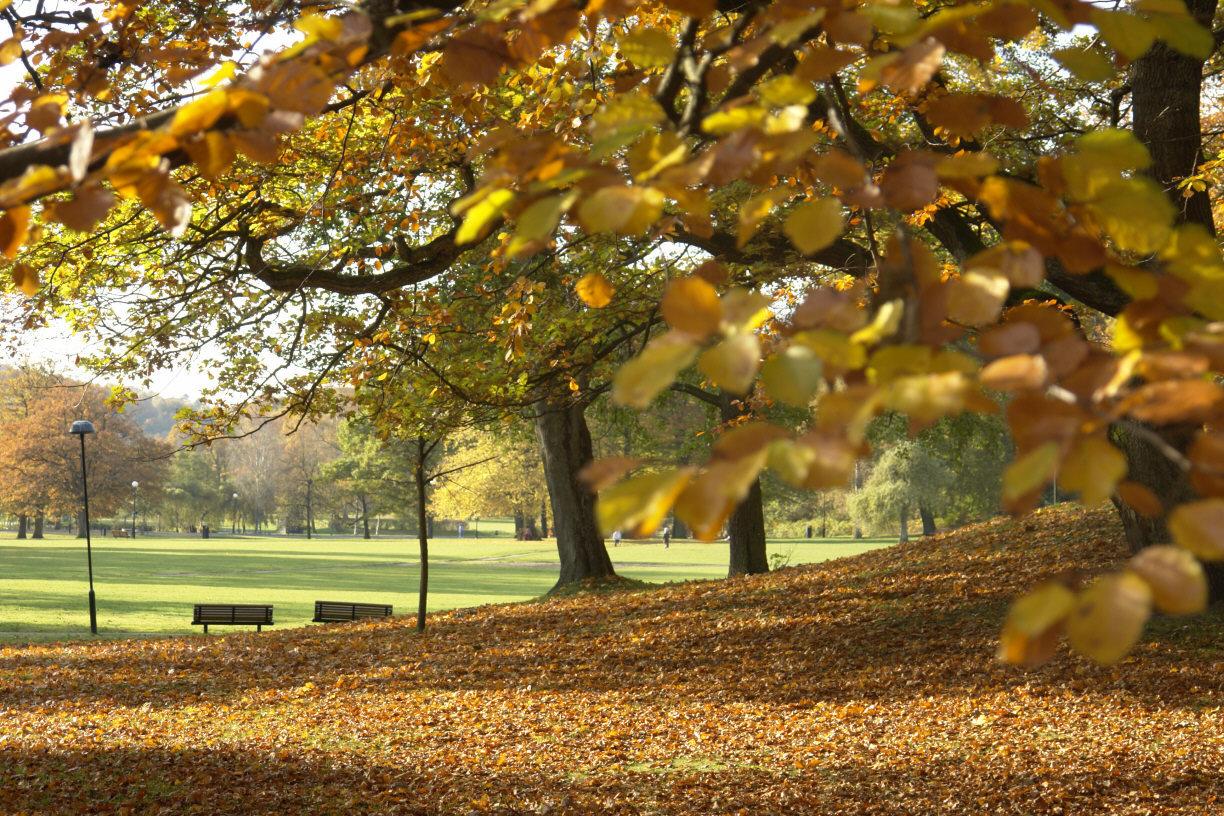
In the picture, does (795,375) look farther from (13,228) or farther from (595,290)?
(13,228)

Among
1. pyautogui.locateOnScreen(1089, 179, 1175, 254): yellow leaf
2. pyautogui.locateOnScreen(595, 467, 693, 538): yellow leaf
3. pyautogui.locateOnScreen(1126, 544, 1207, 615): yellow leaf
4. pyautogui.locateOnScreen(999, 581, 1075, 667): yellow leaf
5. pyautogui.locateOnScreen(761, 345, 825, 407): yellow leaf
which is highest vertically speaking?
pyautogui.locateOnScreen(1089, 179, 1175, 254): yellow leaf

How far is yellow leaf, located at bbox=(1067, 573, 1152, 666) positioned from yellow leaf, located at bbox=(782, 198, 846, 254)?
59cm

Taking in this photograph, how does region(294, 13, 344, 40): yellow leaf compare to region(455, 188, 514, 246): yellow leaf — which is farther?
region(294, 13, 344, 40): yellow leaf

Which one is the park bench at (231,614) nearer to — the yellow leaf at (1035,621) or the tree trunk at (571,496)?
the tree trunk at (571,496)

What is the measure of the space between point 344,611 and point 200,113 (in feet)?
63.6

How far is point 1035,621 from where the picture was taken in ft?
3.46

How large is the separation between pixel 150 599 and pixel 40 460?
Result: 137 feet

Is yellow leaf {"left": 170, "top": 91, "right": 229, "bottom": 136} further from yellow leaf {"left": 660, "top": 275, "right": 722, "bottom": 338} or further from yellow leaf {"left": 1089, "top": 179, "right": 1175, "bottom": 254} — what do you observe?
yellow leaf {"left": 1089, "top": 179, "right": 1175, "bottom": 254}

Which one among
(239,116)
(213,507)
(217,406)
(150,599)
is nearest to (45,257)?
(217,406)

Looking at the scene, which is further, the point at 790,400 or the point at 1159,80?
the point at 1159,80

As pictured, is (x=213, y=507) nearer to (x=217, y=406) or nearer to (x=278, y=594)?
(x=278, y=594)

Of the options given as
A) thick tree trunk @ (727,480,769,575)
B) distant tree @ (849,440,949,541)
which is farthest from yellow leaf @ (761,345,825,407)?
distant tree @ (849,440,949,541)

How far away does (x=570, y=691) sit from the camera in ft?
33.0

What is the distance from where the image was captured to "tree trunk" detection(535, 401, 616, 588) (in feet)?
64.0
